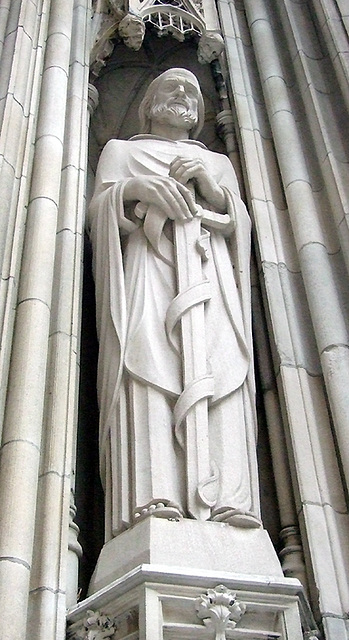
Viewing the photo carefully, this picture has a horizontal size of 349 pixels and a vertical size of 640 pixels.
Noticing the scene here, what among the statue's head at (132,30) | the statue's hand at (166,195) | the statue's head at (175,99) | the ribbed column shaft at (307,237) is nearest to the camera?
the ribbed column shaft at (307,237)

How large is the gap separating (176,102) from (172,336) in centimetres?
164

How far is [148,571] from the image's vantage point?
3059mm

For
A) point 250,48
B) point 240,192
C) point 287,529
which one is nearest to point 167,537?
point 287,529

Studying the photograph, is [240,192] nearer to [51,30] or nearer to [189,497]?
[51,30]

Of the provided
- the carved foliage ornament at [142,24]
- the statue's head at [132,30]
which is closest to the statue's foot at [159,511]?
the carved foliage ornament at [142,24]

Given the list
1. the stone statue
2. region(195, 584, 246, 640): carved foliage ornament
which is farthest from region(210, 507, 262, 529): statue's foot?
region(195, 584, 246, 640): carved foliage ornament

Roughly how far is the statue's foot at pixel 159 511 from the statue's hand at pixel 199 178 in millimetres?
1611

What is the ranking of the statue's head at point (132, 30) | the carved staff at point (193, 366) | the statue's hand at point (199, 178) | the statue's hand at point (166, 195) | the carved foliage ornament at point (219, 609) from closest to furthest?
the carved foliage ornament at point (219, 609) < the carved staff at point (193, 366) < the statue's hand at point (166, 195) < the statue's hand at point (199, 178) < the statue's head at point (132, 30)

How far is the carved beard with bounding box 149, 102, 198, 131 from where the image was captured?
5.01 metres

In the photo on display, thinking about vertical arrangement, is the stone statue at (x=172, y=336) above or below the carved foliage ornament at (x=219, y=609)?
above

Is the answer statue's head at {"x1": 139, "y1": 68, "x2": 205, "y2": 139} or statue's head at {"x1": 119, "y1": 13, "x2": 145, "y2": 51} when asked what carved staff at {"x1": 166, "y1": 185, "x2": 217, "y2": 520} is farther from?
statue's head at {"x1": 119, "y1": 13, "x2": 145, "y2": 51}

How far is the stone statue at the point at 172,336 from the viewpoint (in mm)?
3523

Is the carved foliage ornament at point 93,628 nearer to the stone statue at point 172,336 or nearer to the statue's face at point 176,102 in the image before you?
the stone statue at point 172,336

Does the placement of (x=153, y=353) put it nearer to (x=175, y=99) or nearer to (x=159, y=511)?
(x=159, y=511)
